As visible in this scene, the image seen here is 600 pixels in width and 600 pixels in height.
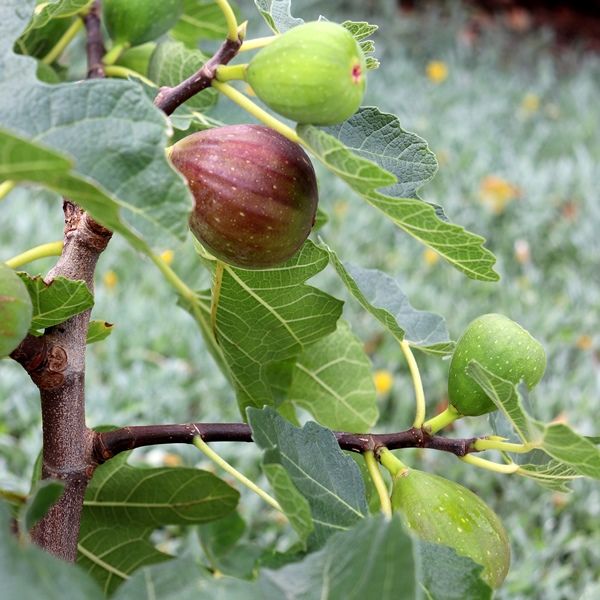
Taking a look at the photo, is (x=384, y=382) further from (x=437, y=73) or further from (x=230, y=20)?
(x=437, y=73)

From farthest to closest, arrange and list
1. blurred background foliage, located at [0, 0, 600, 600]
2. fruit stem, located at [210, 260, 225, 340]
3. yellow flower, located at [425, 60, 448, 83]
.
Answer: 1. yellow flower, located at [425, 60, 448, 83]
2. blurred background foliage, located at [0, 0, 600, 600]
3. fruit stem, located at [210, 260, 225, 340]

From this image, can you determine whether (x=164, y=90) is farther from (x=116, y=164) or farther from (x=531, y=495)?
(x=531, y=495)

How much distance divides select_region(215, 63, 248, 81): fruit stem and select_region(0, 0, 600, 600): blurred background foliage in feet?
1.06

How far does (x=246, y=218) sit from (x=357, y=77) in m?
0.11

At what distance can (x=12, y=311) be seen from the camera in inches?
21.3

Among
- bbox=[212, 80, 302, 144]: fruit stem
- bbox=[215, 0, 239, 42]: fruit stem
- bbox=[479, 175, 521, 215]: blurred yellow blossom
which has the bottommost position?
bbox=[479, 175, 521, 215]: blurred yellow blossom

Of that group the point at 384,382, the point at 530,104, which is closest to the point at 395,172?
the point at 384,382

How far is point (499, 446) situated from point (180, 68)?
16.9 inches

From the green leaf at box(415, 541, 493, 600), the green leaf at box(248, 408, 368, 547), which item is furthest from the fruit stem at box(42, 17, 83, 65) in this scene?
the green leaf at box(415, 541, 493, 600)

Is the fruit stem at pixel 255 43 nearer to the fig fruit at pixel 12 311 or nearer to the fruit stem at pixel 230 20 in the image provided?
the fruit stem at pixel 230 20

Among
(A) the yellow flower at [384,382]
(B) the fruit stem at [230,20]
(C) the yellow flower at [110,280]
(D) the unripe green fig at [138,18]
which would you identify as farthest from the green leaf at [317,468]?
(C) the yellow flower at [110,280]

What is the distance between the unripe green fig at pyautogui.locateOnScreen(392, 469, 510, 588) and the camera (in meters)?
0.65

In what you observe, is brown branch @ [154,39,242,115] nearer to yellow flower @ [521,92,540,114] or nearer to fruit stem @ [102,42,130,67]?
fruit stem @ [102,42,130,67]

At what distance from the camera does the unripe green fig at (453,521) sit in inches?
25.6
